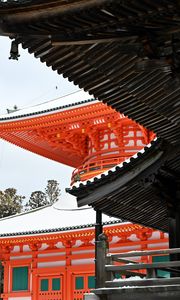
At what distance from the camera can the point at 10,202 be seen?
58281 millimetres

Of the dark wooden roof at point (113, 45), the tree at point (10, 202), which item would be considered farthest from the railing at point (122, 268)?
the tree at point (10, 202)

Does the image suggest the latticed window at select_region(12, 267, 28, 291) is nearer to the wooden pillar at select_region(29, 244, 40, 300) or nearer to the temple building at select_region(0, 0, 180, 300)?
the wooden pillar at select_region(29, 244, 40, 300)

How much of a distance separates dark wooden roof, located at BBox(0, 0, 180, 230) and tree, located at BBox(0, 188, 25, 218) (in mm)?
49675

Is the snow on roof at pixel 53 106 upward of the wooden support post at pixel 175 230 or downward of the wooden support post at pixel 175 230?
upward

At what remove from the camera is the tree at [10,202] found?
186ft

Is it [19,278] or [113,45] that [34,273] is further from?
[113,45]

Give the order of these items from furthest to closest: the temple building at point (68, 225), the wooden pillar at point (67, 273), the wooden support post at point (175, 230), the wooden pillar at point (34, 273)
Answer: the wooden pillar at point (34, 273) < the wooden pillar at point (67, 273) < the temple building at point (68, 225) < the wooden support post at point (175, 230)

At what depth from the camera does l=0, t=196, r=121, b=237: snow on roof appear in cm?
1900

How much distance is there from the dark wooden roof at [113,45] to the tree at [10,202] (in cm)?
4968

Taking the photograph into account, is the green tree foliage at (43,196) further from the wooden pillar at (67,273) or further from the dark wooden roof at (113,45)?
the dark wooden roof at (113,45)

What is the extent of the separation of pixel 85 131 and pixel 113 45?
15.1 m

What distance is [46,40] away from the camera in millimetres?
6527

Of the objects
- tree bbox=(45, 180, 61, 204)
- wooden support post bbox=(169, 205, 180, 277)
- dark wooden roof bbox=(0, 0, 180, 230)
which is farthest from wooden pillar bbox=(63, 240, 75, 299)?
tree bbox=(45, 180, 61, 204)

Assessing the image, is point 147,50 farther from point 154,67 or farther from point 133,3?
point 133,3
